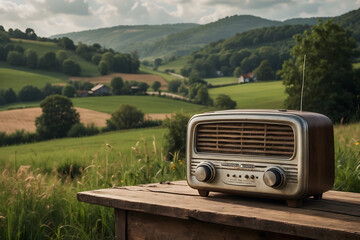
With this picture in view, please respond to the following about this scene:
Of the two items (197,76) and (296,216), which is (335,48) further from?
(197,76)

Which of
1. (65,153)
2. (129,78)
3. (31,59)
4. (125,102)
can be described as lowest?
(65,153)

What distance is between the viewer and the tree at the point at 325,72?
29906 mm

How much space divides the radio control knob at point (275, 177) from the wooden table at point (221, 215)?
0.32 ft

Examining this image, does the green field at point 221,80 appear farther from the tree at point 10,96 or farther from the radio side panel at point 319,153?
the radio side panel at point 319,153

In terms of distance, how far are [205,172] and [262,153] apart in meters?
0.25

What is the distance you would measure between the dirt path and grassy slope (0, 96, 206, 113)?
120 centimetres

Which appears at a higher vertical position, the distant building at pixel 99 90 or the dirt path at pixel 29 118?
the distant building at pixel 99 90

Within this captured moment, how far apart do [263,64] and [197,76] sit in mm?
12340

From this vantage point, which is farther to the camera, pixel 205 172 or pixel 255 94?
pixel 255 94

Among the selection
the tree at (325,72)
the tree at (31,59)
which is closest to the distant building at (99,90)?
the tree at (31,59)

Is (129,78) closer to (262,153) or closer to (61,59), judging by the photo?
(61,59)

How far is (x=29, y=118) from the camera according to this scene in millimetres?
47562

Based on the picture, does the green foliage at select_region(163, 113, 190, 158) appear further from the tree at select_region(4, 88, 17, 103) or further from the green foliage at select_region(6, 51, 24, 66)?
the green foliage at select_region(6, 51, 24, 66)

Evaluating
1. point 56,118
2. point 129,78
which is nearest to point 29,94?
point 56,118
